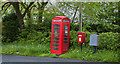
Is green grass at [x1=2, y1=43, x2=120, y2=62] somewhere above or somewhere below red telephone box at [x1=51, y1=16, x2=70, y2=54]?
below

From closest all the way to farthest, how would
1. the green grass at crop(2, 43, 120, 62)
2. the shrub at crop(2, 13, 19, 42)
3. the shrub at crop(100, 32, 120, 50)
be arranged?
the green grass at crop(2, 43, 120, 62)
the shrub at crop(100, 32, 120, 50)
the shrub at crop(2, 13, 19, 42)

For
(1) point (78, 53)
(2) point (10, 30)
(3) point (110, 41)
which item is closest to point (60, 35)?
(1) point (78, 53)

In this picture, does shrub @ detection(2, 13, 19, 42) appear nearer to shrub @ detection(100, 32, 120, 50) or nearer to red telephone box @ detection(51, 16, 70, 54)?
red telephone box @ detection(51, 16, 70, 54)

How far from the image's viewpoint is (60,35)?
8.45m

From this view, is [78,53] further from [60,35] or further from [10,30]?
[10,30]

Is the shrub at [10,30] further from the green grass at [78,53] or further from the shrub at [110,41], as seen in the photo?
the shrub at [110,41]

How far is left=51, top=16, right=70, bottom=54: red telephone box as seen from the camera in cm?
842

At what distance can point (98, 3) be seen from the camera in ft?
38.9

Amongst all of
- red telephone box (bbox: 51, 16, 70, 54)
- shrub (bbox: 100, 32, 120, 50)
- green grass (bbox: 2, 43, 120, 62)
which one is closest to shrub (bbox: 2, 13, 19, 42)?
green grass (bbox: 2, 43, 120, 62)

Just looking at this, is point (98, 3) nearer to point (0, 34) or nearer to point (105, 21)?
point (105, 21)

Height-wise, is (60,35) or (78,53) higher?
(60,35)

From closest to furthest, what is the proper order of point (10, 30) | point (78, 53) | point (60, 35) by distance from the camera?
point (78, 53) < point (60, 35) < point (10, 30)

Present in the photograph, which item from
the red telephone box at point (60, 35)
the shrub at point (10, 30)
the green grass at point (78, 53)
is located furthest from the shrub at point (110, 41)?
the shrub at point (10, 30)

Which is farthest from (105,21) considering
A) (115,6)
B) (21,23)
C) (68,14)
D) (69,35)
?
(21,23)
